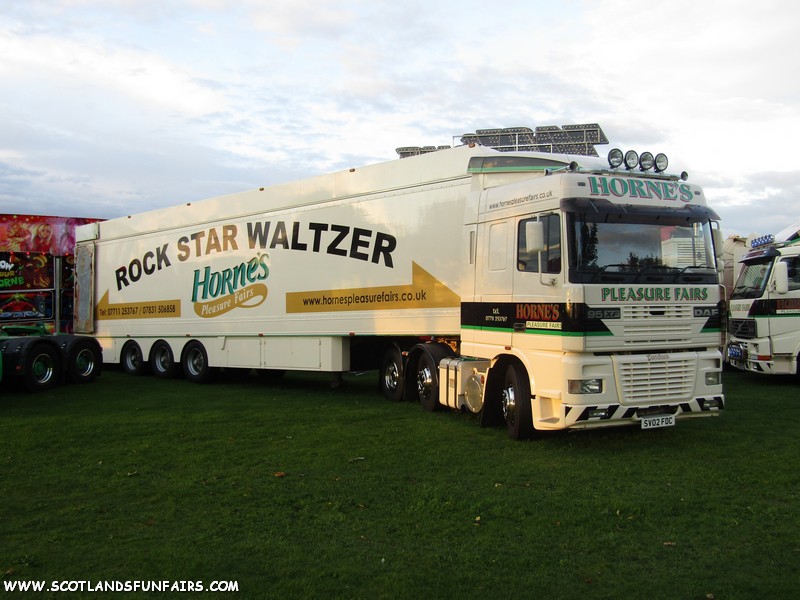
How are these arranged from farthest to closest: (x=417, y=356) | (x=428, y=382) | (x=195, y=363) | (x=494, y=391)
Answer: (x=195, y=363), (x=417, y=356), (x=428, y=382), (x=494, y=391)

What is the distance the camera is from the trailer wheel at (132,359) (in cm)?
1861

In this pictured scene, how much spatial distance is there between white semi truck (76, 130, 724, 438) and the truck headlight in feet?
0.05

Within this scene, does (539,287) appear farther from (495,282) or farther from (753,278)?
(753,278)

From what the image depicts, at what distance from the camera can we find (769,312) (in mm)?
14883

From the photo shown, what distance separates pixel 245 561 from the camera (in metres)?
5.22

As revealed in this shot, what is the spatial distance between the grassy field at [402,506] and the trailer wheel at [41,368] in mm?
3697

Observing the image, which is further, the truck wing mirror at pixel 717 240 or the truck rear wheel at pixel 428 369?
the truck rear wheel at pixel 428 369

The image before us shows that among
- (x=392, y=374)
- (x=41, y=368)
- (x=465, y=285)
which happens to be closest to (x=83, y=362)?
(x=41, y=368)

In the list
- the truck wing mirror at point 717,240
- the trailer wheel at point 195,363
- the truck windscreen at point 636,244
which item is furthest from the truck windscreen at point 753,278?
the trailer wheel at point 195,363

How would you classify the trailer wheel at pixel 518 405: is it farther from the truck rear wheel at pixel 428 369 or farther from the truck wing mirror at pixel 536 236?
the truck rear wheel at pixel 428 369

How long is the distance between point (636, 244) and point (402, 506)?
14.2 feet

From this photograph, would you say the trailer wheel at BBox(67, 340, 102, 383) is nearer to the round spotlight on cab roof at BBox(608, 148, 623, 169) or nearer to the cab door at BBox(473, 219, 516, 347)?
the cab door at BBox(473, 219, 516, 347)

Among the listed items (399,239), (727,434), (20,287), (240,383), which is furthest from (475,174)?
(20,287)

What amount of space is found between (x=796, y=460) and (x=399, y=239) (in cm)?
659
